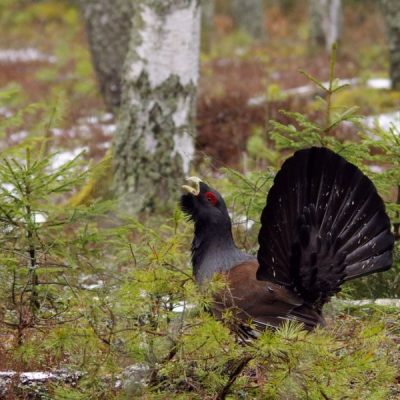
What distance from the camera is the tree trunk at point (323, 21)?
67.7 ft

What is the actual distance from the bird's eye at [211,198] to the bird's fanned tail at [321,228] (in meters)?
0.77

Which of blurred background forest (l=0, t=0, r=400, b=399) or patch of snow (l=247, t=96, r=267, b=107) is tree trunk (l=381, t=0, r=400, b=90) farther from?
blurred background forest (l=0, t=0, r=400, b=399)

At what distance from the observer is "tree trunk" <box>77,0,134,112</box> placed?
13.0m

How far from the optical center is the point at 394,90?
13641mm

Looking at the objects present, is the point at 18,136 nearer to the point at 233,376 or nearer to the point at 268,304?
the point at 268,304

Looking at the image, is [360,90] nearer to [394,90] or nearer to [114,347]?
[394,90]

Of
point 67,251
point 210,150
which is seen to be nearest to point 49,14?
point 210,150

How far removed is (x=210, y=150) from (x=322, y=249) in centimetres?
635

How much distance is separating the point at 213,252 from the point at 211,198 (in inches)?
13.7

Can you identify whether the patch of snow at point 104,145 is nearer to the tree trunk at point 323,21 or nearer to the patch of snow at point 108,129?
the patch of snow at point 108,129

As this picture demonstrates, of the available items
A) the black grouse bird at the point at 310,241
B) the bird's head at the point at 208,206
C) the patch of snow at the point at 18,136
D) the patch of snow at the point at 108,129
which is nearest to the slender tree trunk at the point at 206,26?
the patch of snow at the point at 108,129

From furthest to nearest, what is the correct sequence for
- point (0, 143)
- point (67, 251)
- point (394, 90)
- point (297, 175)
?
1. point (394, 90)
2. point (0, 143)
3. point (67, 251)
4. point (297, 175)

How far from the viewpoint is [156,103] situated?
829 centimetres

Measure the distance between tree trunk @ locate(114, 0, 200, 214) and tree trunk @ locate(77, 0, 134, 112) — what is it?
15.6 ft
